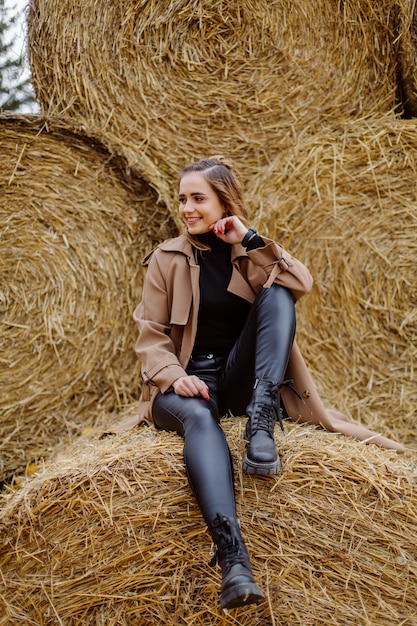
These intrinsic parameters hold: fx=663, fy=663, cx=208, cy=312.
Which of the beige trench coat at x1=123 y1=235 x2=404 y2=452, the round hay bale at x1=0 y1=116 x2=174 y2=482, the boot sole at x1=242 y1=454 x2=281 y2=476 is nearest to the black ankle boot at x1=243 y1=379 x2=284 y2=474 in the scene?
the boot sole at x1=242 y1=454 x2=281 y2=476

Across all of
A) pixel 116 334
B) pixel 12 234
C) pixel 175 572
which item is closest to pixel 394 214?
pixel 116 334

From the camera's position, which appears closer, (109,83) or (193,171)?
(193,171)

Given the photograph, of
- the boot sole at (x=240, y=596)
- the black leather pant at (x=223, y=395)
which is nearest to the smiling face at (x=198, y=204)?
the black leather pant at (x=223, y=395)

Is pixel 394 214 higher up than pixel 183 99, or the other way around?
pixel 183 99

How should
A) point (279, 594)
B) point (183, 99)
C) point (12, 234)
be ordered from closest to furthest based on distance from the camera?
point (279, 594) → point (12, 234) → point (183, 99)

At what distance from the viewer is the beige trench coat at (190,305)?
7.65ft

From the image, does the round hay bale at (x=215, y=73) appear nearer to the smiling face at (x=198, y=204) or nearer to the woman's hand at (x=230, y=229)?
the smiling face at (x=198, y=204)

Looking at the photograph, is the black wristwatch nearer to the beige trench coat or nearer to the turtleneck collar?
the beige trench coat

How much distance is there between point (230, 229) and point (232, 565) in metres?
1.19

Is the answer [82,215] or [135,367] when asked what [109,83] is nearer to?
[82,215]

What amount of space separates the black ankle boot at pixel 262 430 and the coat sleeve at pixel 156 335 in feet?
0.99

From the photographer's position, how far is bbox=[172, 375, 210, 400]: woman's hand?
2160 mm

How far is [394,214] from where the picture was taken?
10.2 ft

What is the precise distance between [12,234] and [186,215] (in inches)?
35.6
